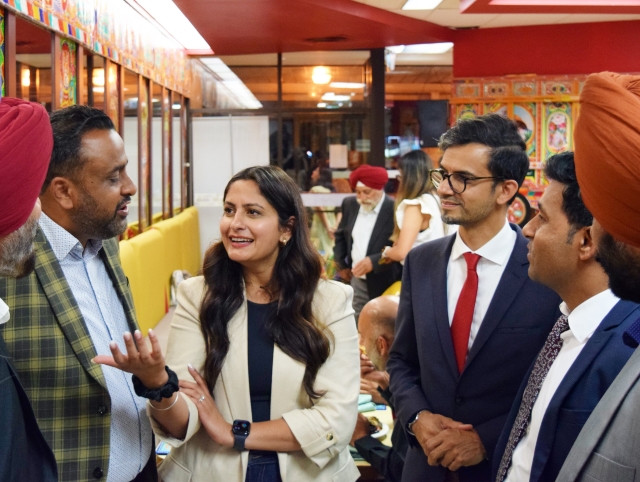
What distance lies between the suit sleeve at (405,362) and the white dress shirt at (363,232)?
3131mm

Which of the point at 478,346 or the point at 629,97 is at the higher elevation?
the point at 629,97

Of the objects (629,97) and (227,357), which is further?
(227,357)

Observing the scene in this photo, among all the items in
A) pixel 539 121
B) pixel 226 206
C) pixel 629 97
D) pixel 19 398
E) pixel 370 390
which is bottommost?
pixel 370 390

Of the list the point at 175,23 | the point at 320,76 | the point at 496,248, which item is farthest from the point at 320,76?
the point at 496,248

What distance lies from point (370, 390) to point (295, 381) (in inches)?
44.7

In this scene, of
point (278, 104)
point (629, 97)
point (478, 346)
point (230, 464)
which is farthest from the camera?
point (278, 104)

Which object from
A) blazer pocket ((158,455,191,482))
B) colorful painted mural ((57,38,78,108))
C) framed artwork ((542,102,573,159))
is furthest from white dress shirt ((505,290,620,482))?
framed artwork ((542,102,573,159))

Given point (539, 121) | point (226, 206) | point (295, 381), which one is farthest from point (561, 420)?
point (539, 121)

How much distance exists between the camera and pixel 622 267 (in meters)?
1.29

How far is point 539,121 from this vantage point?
8.20 meters

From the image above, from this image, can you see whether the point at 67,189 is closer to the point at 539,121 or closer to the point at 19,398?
the point at 19,398

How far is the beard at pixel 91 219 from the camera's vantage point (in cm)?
204

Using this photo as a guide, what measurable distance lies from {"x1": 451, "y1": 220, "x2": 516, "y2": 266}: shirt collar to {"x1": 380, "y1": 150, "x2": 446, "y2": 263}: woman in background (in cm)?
244

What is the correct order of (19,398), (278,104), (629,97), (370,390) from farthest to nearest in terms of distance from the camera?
(278,104)
(370,390)
(19,398)
(629,97)
